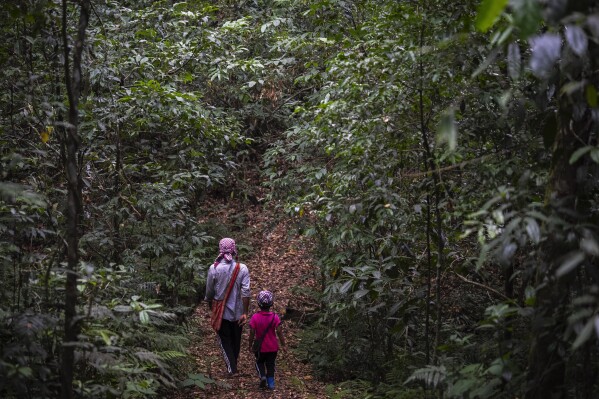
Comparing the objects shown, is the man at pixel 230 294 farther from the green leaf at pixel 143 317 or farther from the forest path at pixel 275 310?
the green leaf at pixel 143 317

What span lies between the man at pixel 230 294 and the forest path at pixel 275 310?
0.56m

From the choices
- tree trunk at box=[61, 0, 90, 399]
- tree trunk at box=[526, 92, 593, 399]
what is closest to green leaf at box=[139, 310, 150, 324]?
tree trunk at box=[61, 0, 90, 399]

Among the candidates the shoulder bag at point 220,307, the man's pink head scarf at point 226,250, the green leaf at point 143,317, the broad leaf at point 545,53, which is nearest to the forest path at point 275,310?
the shoulder bag at point 220,307

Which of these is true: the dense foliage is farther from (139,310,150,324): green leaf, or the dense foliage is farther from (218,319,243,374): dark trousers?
(218,319,243,374): dark trousers

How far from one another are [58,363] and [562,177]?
3.65 metres

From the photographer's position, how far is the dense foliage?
3.42m

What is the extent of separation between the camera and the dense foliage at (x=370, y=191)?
11.2ft

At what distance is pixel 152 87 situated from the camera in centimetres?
708

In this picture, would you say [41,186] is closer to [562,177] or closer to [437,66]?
[437,66]

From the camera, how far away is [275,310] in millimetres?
11508

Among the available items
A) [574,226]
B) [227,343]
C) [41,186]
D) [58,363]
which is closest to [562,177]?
[574,226]

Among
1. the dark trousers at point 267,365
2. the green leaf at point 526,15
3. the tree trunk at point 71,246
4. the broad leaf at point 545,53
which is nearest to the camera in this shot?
the green leaf at point 526,15

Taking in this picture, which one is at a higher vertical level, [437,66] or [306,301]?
[437,66]

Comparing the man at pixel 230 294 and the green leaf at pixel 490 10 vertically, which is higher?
the green leaf at pixel 490 10
